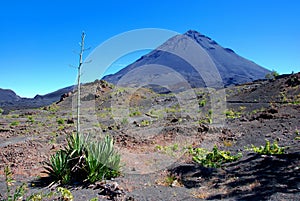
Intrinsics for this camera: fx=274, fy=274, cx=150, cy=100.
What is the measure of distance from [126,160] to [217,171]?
2.81 metres

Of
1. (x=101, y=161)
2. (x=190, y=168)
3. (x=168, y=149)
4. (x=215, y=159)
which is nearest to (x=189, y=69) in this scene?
(x=168, y=149)

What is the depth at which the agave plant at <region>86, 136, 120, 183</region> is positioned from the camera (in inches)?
229

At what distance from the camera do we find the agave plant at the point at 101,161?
19.1 feet

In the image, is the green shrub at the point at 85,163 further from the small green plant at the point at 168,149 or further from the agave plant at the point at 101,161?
the small green plant at the point at 168,149

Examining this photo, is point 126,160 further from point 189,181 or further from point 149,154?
point 189,181

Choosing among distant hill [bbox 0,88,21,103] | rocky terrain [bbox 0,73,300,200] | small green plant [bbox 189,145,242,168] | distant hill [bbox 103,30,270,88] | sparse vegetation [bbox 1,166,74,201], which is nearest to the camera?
sparse vegetation [bbox 1,166,74,201]

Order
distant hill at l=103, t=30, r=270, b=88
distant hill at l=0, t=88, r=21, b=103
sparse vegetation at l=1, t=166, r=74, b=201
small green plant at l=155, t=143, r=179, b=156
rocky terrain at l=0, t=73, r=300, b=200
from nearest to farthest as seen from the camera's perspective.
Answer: sparse vegetation at l=1, t=166, r=74, b=201
rocky terrain at l=0, t=73, r=300, b=200
small green plant at l=155, t=143, r=179, b=156
distant hill at l=103, t=30, r=270, b=88
distant hill at l=0, t=88, r=21, b=103

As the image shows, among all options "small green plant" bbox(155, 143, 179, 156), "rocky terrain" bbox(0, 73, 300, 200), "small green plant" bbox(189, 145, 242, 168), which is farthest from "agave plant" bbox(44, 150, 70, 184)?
"small green plant" bbox(155, 143, 179, 156)

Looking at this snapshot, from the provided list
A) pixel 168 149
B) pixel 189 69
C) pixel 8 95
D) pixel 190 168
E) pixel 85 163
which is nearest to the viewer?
pixel 85 163

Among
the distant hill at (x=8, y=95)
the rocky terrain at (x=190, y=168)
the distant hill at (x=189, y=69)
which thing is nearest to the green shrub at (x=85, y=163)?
the rocky terrain at (x=190, y=168)

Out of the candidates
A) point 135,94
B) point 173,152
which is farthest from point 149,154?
point 135,94

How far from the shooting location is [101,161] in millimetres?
5984

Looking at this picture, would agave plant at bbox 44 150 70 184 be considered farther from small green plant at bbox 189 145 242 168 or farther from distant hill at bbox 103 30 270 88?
distant hill at bbox 103 30 270 88

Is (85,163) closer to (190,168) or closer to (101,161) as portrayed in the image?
(101,161)
